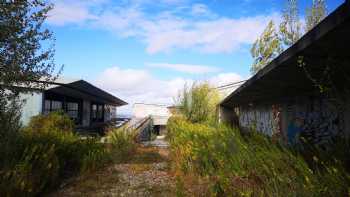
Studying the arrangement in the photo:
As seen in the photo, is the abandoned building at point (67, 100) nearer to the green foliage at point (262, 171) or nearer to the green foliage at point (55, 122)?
the green foliage at point (55, 122)

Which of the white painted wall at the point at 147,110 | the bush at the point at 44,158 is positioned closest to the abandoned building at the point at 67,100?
the bush at the point at 44,158

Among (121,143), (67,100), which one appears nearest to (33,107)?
(121,143)

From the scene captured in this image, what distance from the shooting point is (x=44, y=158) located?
249 inches

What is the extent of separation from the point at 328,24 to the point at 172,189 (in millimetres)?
4800

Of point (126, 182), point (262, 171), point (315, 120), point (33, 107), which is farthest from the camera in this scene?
point (33, 107)

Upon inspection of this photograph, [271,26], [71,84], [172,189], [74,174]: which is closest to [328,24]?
[172,189]

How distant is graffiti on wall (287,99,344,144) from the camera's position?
742cm

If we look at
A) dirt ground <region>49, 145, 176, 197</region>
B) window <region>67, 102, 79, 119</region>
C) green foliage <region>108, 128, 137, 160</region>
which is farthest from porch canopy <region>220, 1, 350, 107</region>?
window <region>67, 102, 79, 119</region>

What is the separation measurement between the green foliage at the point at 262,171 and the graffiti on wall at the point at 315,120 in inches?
80.0

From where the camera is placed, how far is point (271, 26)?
2403cm

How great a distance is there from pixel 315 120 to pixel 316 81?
289 cm

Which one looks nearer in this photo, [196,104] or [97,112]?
[196,104]

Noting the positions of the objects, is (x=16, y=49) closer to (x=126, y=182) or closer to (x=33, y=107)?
(x=126, y=182)

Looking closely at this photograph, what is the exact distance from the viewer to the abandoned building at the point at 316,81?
3.51m
